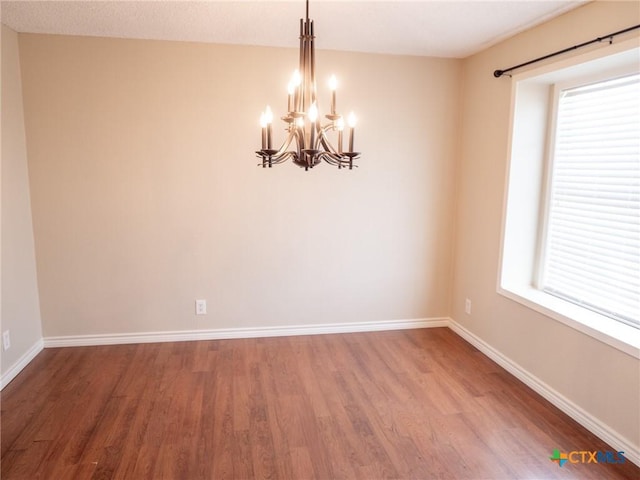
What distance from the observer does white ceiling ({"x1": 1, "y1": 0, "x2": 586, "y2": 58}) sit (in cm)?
254

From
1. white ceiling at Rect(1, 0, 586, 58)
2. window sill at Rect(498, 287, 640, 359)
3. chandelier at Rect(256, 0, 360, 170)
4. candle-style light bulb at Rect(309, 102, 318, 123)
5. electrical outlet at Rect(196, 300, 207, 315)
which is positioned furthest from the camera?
electrical outlet at Rect(196, 300, 207, 315)

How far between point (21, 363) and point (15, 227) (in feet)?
3.25

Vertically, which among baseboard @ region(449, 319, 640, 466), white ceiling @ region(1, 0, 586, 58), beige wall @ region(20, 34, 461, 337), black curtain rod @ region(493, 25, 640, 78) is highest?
white ceiling @ region(1, 0, 586, 58)

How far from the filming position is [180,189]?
3410 mm

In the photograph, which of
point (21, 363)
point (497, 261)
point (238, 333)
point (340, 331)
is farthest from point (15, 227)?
point (497, 261)

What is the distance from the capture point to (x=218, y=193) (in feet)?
11.4

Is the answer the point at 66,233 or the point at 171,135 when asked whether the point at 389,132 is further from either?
the point at 66,233

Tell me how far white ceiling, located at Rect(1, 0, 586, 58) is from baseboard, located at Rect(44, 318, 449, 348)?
237 centimetres

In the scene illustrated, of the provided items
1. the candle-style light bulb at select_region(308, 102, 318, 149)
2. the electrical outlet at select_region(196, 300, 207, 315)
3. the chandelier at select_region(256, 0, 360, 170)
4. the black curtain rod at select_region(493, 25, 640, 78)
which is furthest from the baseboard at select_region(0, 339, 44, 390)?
the black curtain rod at select_region(493, 25, 640, 78)

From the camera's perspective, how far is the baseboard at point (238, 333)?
3.47m

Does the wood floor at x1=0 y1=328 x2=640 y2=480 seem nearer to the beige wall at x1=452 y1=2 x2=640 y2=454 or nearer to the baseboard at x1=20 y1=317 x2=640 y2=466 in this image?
the baseboard at x1=20 y1=317 x2=640 y2=466

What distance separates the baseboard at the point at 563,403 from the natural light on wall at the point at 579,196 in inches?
18.6

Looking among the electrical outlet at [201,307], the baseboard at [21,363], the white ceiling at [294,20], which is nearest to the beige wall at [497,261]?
the white ceiling at [294,20]

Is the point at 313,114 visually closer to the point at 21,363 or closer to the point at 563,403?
the point at 563,403
